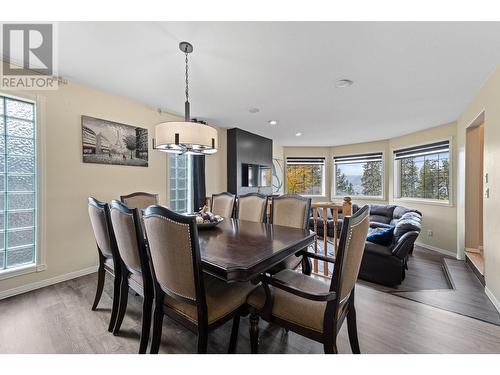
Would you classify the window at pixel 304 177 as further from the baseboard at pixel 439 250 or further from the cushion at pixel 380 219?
the baseboard at pixel 439 250

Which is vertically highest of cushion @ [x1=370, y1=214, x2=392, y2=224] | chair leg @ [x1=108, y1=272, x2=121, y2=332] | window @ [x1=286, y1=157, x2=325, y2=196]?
window @ [x1=286, y1=157, x2=325, y2=196]

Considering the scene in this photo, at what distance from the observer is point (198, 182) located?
4.05m

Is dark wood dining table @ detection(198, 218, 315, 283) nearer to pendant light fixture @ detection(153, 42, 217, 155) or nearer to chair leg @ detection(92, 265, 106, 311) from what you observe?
pendant light fixture @ detection(153, 42, 217, 155)

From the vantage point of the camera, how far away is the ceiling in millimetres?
1639

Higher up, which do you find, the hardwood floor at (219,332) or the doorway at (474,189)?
the doorway at (474,189)

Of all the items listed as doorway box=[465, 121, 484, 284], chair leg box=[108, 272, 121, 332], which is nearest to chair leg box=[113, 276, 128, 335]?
chair leg box=[108, 272, 121, 332]

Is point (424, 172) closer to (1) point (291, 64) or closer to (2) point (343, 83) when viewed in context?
(2) point (343, 83)

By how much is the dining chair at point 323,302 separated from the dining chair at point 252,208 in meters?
1.28

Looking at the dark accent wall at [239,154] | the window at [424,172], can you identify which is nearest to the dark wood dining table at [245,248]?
the dark accent wall at [239,154]

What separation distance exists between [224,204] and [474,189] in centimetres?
375

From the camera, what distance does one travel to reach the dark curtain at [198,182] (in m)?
4.05

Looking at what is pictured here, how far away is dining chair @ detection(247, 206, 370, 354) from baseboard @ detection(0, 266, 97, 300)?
2545mm

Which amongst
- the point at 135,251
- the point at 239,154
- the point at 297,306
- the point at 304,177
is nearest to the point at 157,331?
the point at 135,251

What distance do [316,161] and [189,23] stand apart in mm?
5779
